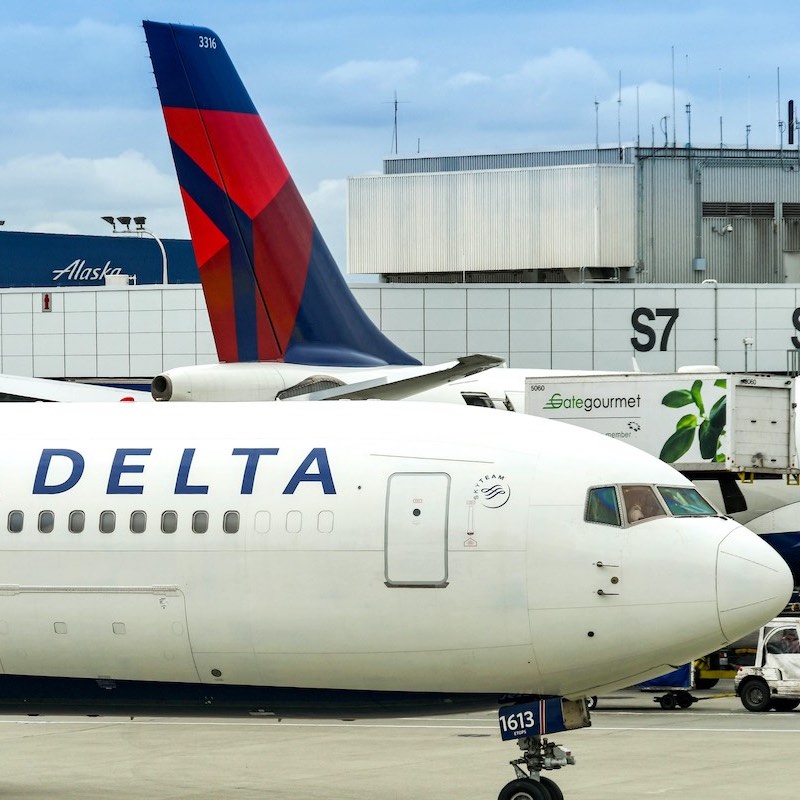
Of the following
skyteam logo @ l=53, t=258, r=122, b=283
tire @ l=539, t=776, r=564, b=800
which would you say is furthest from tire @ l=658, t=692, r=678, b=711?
skyteam logo @ l=53, t=258, r=122, b=283

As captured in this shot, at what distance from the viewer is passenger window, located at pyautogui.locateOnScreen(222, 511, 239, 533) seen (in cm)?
1700

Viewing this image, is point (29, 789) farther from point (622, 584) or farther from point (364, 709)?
point (622, 584)

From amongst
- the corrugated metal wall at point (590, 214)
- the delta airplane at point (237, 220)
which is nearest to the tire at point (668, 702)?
the delta airplane at point (237, 220)

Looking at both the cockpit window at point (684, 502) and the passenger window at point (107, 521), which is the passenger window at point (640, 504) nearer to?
the cockpit window at point (684, 502)

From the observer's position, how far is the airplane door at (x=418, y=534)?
16.5 meters

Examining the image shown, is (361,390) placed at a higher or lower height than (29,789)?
higher

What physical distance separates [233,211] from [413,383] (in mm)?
8417

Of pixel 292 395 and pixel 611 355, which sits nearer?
pixel 292 395

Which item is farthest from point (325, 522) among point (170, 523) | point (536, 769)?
point (536, 769)

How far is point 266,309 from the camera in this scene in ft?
111

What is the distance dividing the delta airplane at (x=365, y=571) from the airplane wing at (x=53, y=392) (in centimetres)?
1764

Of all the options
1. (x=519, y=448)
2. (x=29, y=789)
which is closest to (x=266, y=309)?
(x=29, y=789)

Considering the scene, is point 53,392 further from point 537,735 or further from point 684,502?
point 684,502

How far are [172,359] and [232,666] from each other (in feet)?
139
